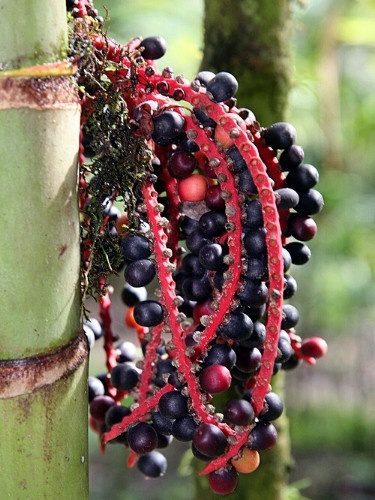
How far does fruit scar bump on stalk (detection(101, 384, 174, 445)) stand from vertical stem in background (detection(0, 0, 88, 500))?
0.21ft

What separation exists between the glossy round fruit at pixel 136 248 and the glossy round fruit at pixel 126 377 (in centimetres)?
18

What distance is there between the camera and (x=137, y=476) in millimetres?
4137

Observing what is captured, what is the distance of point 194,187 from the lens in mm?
774

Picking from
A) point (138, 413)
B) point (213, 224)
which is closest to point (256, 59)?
point (213, 224)

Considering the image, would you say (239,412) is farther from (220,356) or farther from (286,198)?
(286,198)

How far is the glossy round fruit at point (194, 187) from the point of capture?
30.5 inches

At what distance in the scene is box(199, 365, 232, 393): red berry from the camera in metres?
0.73

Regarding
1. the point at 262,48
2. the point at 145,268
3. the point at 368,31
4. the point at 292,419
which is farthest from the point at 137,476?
the point at 145,268

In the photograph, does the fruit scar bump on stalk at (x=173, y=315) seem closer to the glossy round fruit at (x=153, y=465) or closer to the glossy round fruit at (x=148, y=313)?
the glossy round fruit at (x=148, y=313)

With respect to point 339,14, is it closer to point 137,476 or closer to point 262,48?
point 137,476

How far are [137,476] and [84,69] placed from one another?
3627 millimetres

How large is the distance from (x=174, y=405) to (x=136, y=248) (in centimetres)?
15

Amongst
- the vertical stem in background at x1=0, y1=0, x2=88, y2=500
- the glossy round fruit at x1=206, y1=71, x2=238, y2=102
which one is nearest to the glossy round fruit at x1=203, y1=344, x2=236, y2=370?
the vertical stem in background at x1=0, y1=0, x2=88, y2=500

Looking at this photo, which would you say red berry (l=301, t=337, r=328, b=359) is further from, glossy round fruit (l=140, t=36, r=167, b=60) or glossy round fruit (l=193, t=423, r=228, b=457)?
glossy round fruit (l=140, t=36, r=167, b=60)
